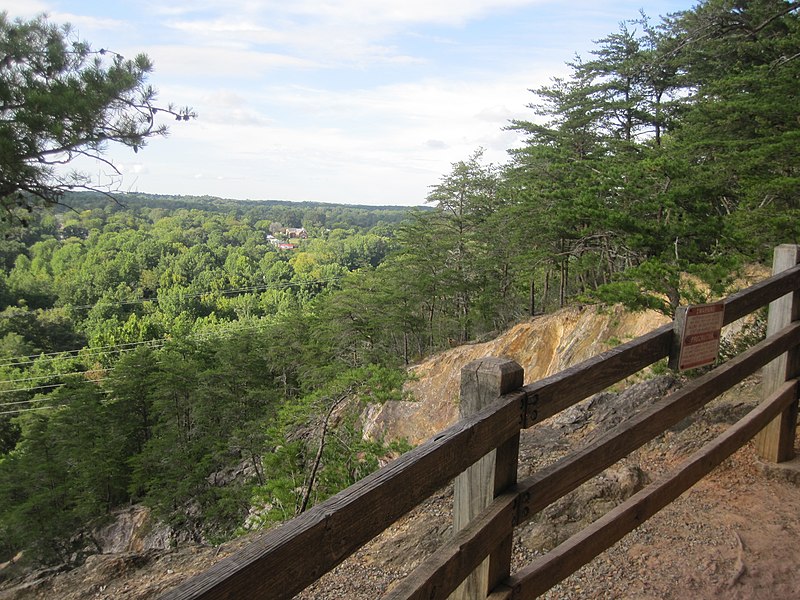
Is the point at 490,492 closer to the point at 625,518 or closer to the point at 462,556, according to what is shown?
the point at 462,556

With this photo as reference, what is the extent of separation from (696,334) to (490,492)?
1325 mm

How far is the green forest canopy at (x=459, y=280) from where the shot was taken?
9445 millimetres

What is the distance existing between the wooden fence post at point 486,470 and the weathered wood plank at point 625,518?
4.0 inches

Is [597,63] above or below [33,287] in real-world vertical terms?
above

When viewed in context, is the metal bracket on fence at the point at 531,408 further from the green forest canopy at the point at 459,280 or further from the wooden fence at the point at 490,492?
the green forest canopy at the point at 459,280

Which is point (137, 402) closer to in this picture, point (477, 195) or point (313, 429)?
point (313, 429)

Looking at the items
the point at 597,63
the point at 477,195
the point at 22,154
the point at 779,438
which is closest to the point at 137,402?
the point at 477,195

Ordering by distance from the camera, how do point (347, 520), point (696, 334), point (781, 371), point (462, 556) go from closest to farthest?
point (347, 520) → point (462, 556) → point (696, 334) → point (781, 371)

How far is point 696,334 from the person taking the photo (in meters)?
2.42

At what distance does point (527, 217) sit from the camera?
64.6 ft

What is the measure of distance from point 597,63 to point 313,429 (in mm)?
18545

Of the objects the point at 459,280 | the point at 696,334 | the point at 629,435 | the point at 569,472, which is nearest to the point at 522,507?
the point at 569,472

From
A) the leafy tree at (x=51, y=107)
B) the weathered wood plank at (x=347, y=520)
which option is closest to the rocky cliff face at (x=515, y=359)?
the leafy tree at (x=51, y=107)

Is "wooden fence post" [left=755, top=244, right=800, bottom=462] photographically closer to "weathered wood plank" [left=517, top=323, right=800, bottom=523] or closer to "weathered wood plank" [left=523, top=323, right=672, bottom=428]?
"weathered wood plank" [left=517, top=323, right=800, bottom=523]
